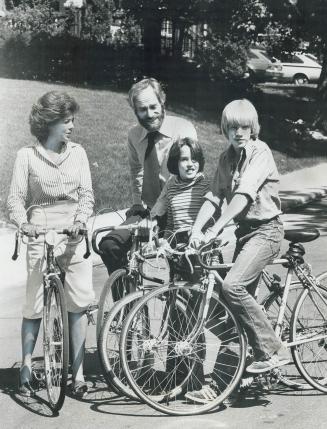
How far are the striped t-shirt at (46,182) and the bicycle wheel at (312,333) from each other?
1272mm

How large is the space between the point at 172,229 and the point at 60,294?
80 centimetres

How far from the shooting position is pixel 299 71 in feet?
90.7

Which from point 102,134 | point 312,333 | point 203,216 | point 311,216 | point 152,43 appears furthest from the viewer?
point 152,43

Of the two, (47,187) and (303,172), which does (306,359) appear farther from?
(303,172)

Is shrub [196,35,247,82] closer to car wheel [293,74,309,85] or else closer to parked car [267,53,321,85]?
car wheel [293,74,309,85]

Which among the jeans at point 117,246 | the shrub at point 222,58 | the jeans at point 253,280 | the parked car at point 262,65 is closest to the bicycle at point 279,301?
the jeans at point 253,280

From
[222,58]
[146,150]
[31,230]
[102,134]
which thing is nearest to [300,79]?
[222,58]

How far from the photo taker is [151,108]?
15.5 feet

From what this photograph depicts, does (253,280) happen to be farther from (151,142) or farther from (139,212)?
(151,142)

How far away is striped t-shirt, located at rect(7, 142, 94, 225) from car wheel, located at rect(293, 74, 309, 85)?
22435 millimetres

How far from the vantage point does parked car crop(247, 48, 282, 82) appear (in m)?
26.0

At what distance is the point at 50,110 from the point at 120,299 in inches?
42.6

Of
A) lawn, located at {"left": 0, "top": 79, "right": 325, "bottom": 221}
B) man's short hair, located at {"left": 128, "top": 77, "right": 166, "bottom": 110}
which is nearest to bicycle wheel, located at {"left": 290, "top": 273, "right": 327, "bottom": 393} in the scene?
man's short hair, located at {"left": 128, "top": 77, "right": 166, "bottom": 110}

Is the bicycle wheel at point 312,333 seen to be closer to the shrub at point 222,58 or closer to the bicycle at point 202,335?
the bicycle at point 202,335
